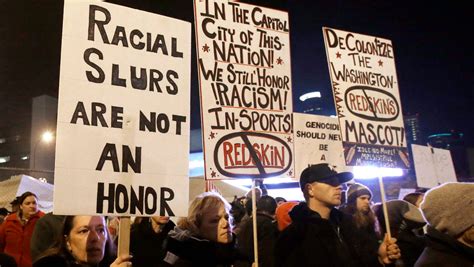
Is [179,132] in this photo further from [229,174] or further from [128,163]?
[229,174]

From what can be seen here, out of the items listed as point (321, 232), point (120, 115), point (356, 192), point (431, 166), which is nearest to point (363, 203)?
point (356, 192)

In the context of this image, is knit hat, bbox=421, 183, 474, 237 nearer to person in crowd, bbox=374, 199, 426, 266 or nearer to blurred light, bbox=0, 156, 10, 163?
person in crowd, bbox=374, 199, 426, 266

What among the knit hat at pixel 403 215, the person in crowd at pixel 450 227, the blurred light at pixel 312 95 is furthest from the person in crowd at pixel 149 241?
the blurred light at pixel 312 95

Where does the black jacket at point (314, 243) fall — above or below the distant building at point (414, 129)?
below

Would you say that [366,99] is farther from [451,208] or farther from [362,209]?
[451,208]

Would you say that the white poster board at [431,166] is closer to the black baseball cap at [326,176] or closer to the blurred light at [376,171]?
the blurred light at [376,171]

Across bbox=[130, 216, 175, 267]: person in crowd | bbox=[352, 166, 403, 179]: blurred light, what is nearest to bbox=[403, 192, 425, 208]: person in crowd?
bbox=[352, 166, 403, 179]: blurred light

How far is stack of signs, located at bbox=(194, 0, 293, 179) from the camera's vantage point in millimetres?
4113

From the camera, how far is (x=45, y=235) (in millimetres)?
3033

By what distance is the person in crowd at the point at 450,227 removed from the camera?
9.25 feet

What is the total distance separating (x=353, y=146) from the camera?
4742 mm

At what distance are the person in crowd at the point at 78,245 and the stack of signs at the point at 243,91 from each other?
47.5 inches

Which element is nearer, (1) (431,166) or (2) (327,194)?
(2) (327,194)

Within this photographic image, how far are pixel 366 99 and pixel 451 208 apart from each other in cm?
227
